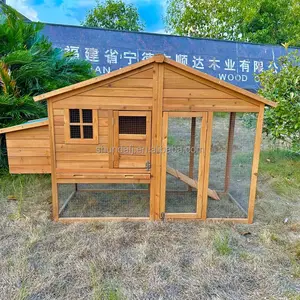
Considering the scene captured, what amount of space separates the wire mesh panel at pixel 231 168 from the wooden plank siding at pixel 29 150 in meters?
1.96

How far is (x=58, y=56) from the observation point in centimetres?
466

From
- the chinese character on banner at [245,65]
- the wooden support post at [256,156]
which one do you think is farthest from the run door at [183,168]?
the chinese character on banner at [245,65]

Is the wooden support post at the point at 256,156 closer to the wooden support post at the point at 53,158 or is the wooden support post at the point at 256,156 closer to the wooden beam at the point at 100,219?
the wooden beam at the point at 100,219

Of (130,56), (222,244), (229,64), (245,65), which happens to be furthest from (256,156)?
(245,65)

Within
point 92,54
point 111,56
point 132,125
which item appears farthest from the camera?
point 111,56

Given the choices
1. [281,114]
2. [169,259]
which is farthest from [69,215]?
[281,114]

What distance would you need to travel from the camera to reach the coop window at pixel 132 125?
8.62 feet

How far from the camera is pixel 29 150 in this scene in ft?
9.28

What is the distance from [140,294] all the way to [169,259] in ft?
1.62

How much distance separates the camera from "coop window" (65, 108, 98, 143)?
8.36 feet

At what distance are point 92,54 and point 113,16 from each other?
13050 mm

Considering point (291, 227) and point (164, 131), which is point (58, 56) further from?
point (291, 227)

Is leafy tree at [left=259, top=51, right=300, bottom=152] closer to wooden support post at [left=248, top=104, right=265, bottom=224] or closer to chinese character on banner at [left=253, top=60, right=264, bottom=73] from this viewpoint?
wooden support post at [left=248, top=104, right=265, bottom=224]

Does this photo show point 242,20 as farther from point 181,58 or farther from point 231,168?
point 231,168
